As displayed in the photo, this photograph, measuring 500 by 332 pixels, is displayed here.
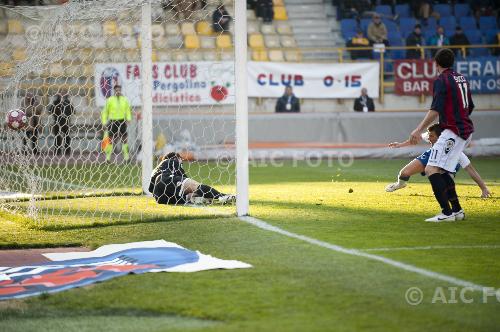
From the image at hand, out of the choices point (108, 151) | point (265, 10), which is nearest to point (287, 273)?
point (108, 151)

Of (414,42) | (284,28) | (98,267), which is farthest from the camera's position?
(284,28)

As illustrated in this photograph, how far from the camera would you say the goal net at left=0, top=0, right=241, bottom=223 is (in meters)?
12.5

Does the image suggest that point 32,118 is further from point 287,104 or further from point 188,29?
point 287,104

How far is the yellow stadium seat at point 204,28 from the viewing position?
2623 cm

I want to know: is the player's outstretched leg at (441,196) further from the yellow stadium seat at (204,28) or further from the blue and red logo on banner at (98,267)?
the yellow stadium seat at (204,28)

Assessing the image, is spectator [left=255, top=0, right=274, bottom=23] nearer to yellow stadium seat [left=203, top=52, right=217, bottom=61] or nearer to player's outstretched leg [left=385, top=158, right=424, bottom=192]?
yellow stadium seat [left=203, top=52, right=217, bottom=61]

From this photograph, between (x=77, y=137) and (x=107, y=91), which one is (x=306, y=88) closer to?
(x=107, y=91)

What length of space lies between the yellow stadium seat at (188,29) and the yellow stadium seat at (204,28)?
419 mm

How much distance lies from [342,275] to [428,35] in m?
→ 21.5

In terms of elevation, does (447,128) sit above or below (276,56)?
below

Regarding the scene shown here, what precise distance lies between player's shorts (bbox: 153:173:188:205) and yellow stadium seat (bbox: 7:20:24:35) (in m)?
5.65

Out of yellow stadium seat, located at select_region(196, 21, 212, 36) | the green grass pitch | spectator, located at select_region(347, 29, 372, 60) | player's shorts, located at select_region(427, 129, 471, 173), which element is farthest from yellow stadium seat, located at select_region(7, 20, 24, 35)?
spectator, located at select_region(347, 29, 372, 60)

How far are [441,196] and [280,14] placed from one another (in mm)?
19838

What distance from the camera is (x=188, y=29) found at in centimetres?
2547
